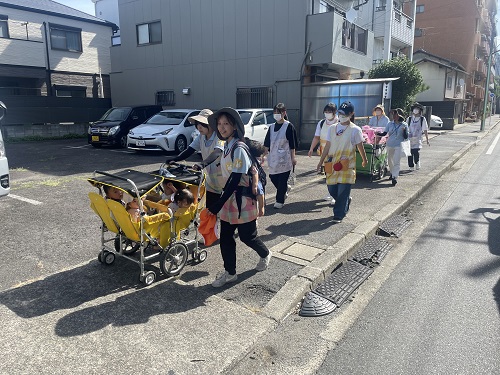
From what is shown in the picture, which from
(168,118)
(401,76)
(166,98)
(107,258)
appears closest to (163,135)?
(168,118)

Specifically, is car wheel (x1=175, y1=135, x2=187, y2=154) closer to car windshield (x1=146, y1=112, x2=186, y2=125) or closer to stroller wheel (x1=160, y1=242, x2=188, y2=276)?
car windshield (x1=146, y1=112, x2=186, y2=125)

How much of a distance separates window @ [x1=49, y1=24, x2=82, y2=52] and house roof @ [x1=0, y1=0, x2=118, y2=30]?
707mm

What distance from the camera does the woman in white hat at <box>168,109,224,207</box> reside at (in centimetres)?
440

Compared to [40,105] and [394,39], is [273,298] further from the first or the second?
[394,39]

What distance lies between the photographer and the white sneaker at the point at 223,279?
148 inches

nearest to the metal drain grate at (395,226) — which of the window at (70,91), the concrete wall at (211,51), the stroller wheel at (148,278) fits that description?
the stroller wheel at (148,278)

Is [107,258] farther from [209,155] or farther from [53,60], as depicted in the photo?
[53,60]

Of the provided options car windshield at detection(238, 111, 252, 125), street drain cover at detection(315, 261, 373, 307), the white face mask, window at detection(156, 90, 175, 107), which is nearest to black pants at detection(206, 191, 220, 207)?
street drain cover at detection(315, 261, 373, 307)

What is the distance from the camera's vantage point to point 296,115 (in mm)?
15336

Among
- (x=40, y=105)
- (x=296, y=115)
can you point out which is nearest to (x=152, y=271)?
(x=296, y=115)

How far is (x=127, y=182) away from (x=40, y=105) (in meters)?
16.9

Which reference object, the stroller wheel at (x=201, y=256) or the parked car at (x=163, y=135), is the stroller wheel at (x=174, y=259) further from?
the parked car at (x=163, y=135)

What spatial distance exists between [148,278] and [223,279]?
721 mm

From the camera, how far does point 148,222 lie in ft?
11.7
